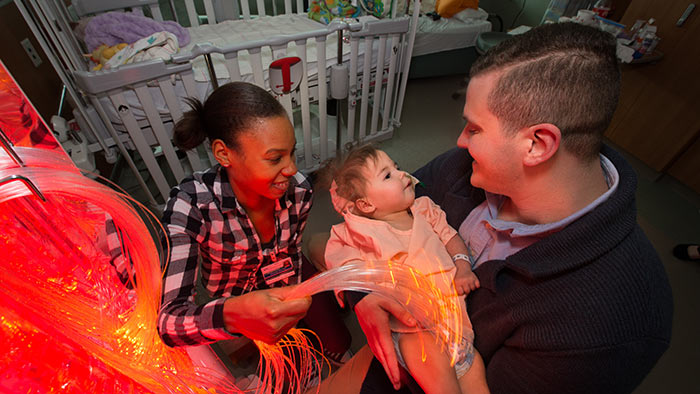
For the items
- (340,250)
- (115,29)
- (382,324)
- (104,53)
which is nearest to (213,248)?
(340,250)

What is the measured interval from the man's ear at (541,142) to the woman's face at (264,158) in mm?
858

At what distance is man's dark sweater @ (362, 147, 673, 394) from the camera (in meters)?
0.75

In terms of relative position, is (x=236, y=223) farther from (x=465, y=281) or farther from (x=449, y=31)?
(x=449, y=31)

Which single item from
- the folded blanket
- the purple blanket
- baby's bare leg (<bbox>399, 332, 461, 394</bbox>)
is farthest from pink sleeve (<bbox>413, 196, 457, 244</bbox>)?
the purple blanket

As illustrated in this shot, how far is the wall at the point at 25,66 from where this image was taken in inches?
74.4

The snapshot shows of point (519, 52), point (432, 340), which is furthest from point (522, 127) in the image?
point (432, 340)

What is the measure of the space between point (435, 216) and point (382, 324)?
1.67 ft

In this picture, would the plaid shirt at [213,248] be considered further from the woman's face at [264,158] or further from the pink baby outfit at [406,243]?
the pink baby outfit at [406,243]

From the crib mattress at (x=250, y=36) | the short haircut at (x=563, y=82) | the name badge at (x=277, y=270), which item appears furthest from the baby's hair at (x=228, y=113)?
the crib mattress at (x=250, y=36)

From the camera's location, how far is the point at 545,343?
80 centimetres

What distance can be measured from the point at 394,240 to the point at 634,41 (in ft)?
12.1

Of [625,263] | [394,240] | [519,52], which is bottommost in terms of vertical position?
[394,240]

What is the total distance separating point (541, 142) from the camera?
34.3 inches

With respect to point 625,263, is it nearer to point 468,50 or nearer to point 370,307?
point 370,307
